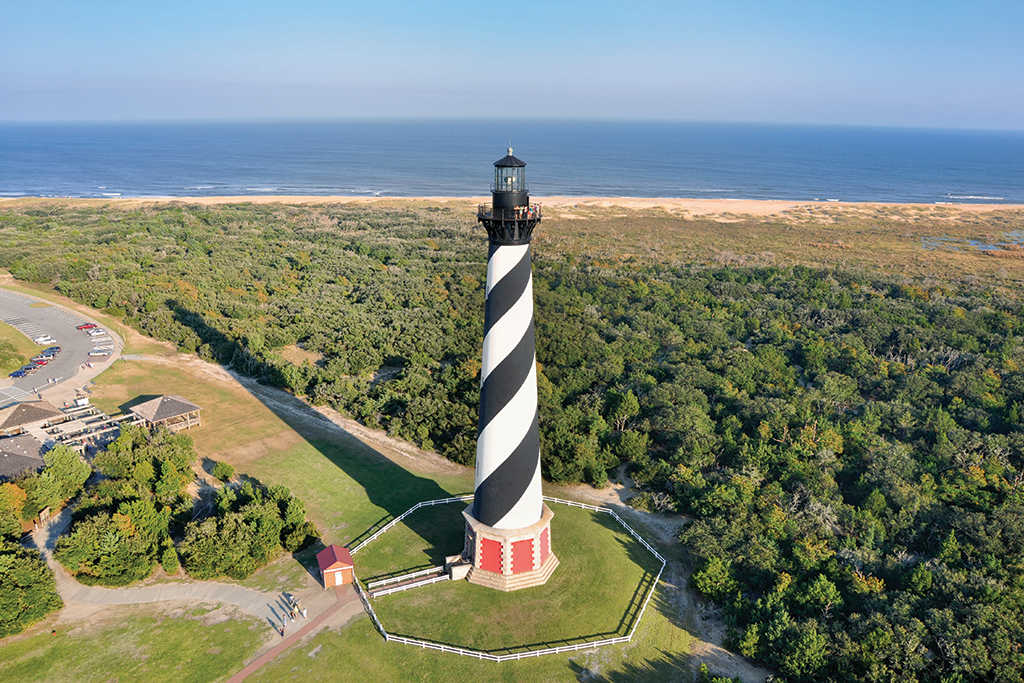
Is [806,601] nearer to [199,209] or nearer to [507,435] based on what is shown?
[507,435]

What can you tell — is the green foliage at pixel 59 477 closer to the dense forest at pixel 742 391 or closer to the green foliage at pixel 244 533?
the green foliage at pixel 244 533

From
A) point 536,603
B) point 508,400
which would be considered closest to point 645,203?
point 508,400

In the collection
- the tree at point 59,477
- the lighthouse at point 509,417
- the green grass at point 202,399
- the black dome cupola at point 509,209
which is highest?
the black dome cupola at point 509,209

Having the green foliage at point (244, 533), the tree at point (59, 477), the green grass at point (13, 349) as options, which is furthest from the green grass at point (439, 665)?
the green grass at point (13, 349)

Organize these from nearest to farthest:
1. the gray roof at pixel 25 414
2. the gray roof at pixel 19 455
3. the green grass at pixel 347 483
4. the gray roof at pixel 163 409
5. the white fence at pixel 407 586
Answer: the white fence at pixel 407 586
the gray roof at pixel 19 455
the green grass at pixel 347 483
the gray roof at pixel 25 414
the gray roof at pixel 163 409

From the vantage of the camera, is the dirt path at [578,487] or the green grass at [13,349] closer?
the dirt path at [578,487]

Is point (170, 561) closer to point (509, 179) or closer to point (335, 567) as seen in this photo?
point (335, 567)
